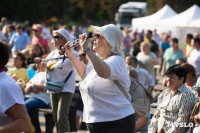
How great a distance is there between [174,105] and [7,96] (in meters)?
2.46

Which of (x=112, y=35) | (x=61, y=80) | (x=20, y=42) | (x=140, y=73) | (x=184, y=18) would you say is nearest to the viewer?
(x=112, y=35)

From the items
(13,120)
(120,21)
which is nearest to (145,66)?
(13,120)

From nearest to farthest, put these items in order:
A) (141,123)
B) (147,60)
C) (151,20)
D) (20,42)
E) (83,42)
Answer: (83,42) < (141,123) < (147,60) < (20,42) < (151,20)

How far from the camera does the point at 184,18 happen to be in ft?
70.3

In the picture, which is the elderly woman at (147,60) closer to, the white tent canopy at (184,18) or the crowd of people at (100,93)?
the crowd of people at (100,93)

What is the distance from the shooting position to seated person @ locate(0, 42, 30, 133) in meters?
2.93

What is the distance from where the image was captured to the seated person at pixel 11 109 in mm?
2926

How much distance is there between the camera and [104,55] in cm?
419

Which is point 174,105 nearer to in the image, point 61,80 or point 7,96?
point 61,80

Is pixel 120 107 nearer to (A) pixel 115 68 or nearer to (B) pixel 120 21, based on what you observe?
(A) pixel 115 68

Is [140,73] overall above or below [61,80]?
below

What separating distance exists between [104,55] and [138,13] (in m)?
42.3

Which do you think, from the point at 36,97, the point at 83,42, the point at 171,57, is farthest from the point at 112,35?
the point at 171,57

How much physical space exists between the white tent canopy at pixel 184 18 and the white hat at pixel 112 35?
17191 mm
